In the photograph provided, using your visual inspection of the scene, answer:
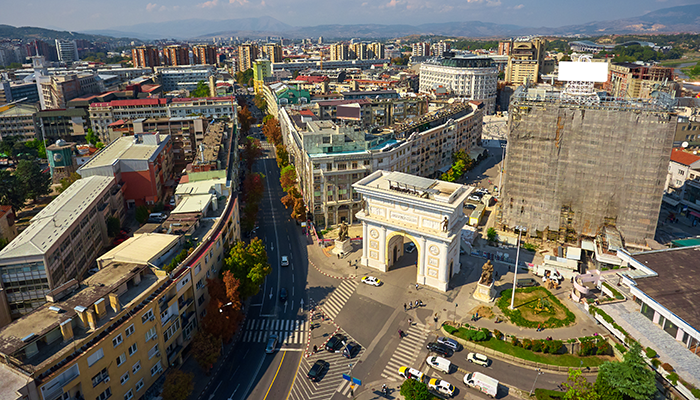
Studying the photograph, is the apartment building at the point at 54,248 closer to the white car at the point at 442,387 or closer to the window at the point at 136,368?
the window at the point at 136,368

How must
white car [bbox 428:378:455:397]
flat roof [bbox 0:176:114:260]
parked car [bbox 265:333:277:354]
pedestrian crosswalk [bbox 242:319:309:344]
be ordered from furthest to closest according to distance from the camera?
1. pedestrian crosswalk [bbox 242:319:309:344]
2. flat roof [bbox 0:176:114:260]
3. parked car [bbox 265:333:277:354]
4. white car [bbox 428:378:455:397]

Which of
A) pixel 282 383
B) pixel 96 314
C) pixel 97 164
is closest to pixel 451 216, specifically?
pixel 282 383

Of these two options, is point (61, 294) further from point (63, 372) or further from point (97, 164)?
point (97, 164)

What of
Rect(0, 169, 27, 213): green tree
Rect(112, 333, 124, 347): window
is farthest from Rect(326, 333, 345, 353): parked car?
Rect(0, 169, 27, 213): green tree

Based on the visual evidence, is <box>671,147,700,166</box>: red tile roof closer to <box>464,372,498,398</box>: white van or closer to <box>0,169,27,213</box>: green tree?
<box>464,372,498,398</box>: white van

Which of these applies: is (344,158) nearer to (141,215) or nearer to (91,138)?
(141,215)

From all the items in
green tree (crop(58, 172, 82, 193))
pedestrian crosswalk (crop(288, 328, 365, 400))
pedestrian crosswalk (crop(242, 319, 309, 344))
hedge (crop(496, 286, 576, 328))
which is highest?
green tree (crop(58, 172, 82, 193))
